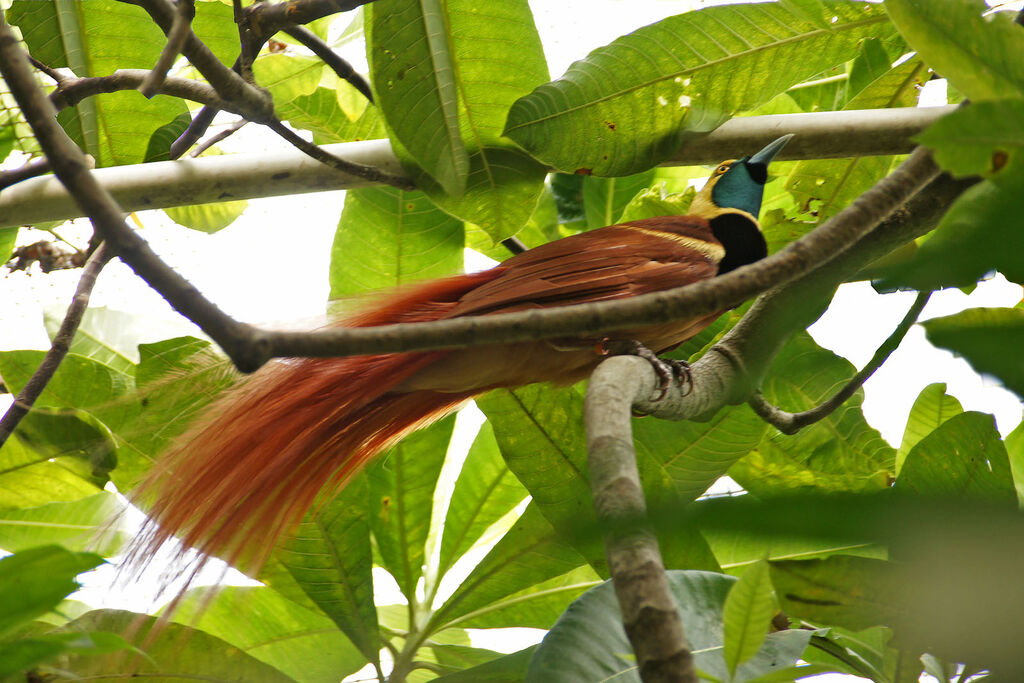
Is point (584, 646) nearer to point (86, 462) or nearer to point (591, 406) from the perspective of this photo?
point (591, 406)

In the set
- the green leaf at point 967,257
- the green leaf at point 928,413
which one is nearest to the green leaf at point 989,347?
the green leaf at point 967,257

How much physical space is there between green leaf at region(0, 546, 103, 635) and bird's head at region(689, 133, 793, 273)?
3.62ft

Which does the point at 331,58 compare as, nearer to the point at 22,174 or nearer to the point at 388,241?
the point at 388,241

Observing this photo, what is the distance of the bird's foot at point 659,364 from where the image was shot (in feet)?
3.42

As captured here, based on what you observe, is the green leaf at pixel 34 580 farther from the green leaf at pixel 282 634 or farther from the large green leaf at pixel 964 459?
the large green leaf at pixel 964 459

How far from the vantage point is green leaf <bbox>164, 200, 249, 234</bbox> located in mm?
1767

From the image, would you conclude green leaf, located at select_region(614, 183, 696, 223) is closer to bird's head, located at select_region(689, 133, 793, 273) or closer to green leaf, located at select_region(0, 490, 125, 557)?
bird's head, located at select_region(689, 133, 793, 273)

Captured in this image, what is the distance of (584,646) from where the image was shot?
3.04ft

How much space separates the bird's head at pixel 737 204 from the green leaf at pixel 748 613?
91 cm

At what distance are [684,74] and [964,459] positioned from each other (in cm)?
67

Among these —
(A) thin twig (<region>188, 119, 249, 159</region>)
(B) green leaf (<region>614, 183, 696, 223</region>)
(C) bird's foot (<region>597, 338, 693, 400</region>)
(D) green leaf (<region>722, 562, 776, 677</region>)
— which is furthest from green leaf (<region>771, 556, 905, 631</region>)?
(A) thin twig (<region>188, 119, 249, 159</region>)

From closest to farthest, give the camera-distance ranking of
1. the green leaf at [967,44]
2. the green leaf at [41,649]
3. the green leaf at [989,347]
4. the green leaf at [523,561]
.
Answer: the green leaf at [989,347], the green leaf at [41,649], the green leaf at [967,44], the green leaf at [523,561]

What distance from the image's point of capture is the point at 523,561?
1349mm

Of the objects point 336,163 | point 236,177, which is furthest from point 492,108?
point 236,177
